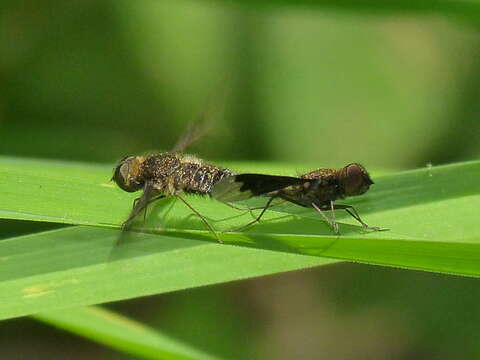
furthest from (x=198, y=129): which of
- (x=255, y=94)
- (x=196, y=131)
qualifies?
(x=255, y=94)

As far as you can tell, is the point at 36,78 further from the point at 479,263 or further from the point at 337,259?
the point at 479,263

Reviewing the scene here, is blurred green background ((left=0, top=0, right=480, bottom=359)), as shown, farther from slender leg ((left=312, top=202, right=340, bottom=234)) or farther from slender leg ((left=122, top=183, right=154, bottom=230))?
slender leg ((left=312, top=202, right=340, bottom=234))

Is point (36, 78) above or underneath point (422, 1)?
above

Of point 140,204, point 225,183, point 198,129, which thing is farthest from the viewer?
point 198,129

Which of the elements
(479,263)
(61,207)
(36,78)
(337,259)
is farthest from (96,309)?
(36,78)

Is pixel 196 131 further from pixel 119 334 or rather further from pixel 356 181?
pixel 119 334

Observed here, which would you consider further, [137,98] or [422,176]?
[137,98]

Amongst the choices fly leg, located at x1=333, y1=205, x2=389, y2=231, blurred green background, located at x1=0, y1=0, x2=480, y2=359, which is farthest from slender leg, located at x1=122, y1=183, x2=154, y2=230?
blurred green background, located at x1=0, y1=0, x2=480, y2=359
